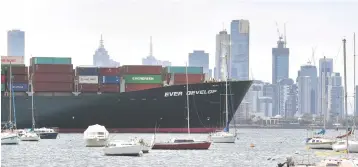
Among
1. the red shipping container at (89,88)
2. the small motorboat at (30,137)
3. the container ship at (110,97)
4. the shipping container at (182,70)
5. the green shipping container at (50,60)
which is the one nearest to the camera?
the small motorboat at (30,137)

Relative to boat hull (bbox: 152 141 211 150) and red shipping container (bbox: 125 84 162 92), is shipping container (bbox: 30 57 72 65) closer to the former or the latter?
red shipping container (bbox: 125 84 162 92)

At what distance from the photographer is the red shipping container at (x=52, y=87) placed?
4313 inches

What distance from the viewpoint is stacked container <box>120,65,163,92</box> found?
113m

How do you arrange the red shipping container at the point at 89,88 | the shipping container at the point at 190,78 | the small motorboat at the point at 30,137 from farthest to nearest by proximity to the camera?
the shipping container at the point at 190,78
the red shipping container at the point at 89,88
the small motorboat at the point at 30,137

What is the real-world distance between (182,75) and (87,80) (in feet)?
47.3

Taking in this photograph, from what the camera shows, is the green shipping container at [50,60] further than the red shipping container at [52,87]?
Yes

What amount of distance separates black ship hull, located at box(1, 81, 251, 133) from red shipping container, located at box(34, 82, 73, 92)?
4.45ft

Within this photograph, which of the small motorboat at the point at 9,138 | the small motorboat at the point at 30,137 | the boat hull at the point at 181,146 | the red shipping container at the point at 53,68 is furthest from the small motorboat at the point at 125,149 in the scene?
the red shipping container at the point at 53,68

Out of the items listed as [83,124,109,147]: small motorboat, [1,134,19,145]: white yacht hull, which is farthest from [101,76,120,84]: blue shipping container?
[83,124,109,147]: small motorboat

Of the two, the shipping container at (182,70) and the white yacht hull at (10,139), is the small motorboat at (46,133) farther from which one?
the shipping container at (182,70)

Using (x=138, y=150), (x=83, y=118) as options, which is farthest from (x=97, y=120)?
(x=138, y=150)

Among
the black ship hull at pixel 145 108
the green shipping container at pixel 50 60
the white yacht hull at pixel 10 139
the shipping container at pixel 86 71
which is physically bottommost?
the white yacht hull at pixel 10 139

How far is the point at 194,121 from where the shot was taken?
370 ft

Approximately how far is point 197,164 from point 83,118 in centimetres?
6545
